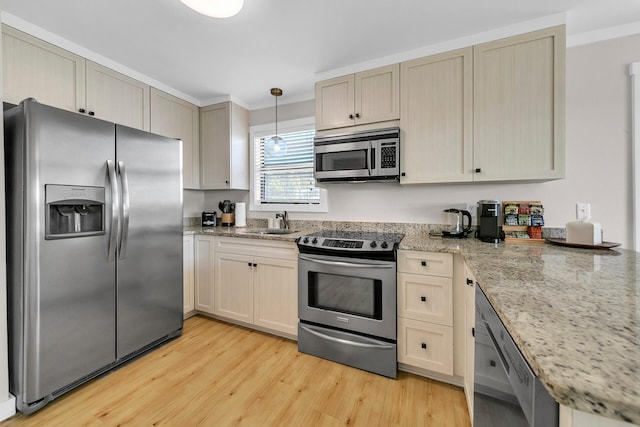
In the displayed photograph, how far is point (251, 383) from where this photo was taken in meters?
1.80

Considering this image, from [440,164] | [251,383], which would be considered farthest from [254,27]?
[251,383]

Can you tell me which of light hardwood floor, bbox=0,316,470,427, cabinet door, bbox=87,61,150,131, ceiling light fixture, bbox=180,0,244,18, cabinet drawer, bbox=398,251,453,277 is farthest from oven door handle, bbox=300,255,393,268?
cabinet door, bbox=87,61,150,131

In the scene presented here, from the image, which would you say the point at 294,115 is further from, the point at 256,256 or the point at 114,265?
the point at 114,265

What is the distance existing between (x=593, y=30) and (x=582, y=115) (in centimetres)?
61

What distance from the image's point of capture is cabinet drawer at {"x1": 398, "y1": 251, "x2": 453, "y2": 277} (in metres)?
1.73

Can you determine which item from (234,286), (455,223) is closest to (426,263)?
(455,223)

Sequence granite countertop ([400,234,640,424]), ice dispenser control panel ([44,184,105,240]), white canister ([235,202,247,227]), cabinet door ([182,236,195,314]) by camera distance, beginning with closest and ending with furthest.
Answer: granite countertop ([400,234,640,424]), ice dispenser control panel ([44,184,105,240]), cabinet door ([182,236,195,314]), white canister ([235,202,247,227])

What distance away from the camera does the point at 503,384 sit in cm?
79

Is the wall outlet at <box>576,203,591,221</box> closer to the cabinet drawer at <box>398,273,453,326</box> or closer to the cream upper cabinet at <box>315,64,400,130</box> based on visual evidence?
the cabinet drawer at <box>398,273,453,326</box>

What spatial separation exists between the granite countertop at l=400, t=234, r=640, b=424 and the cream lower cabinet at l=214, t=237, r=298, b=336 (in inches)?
57.3

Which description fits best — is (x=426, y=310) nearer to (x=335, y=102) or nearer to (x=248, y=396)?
(x=248, y=396)

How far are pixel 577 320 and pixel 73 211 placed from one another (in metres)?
2.40

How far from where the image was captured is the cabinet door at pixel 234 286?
247cm

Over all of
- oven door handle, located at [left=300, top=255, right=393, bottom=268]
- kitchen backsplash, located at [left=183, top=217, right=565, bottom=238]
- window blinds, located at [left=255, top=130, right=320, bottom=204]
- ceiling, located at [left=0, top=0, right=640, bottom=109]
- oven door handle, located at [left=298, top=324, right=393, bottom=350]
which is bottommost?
oven door handle, located at [left=298, top=324, right=393, bottom=350]
